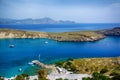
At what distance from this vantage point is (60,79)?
13.6 meters

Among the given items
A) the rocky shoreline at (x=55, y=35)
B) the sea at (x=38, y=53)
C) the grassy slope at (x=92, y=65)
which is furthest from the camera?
the rocky shoreline at (x=55, y=35)

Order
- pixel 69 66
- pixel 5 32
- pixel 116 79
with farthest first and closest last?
pixel 5 32, pixel 69 66, pixel 116 79

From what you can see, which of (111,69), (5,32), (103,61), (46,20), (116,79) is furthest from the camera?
(46,20)

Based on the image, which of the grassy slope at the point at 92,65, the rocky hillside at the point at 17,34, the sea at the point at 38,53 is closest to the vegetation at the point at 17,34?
the rocky hillside at the point at 17,34

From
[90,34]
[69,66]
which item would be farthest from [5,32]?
[69,66]

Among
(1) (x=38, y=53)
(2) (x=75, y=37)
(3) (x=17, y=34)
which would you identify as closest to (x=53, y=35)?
(2) (x=75, y=37)

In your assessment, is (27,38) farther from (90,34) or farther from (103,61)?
(103,61)

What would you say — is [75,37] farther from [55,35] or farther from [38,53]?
[38,53]

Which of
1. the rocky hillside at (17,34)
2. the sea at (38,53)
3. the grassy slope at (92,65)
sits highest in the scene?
the rocky hillside at (17,34)

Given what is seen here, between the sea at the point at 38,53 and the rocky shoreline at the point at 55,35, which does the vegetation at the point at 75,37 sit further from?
the sea at the point at 38,53

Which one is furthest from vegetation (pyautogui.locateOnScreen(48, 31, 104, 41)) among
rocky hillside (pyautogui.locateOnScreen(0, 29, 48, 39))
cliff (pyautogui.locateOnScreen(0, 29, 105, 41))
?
rocky hillside (pyautogui.locateOnScreen(0, 29, 48, 39))

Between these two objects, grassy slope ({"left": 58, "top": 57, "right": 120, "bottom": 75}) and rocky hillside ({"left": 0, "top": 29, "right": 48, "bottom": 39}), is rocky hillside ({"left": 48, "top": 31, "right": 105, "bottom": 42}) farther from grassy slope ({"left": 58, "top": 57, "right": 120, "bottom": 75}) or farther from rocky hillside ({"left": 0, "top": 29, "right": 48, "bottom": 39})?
grassy slope ({"left": 58, "top": 57, "right": 120, "bottom": 75})

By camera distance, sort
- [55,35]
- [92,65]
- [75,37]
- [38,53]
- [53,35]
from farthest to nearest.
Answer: [53,35] < [55,35] < [75,37] < [38,53] < [92,65]

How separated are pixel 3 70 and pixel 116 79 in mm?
10488
